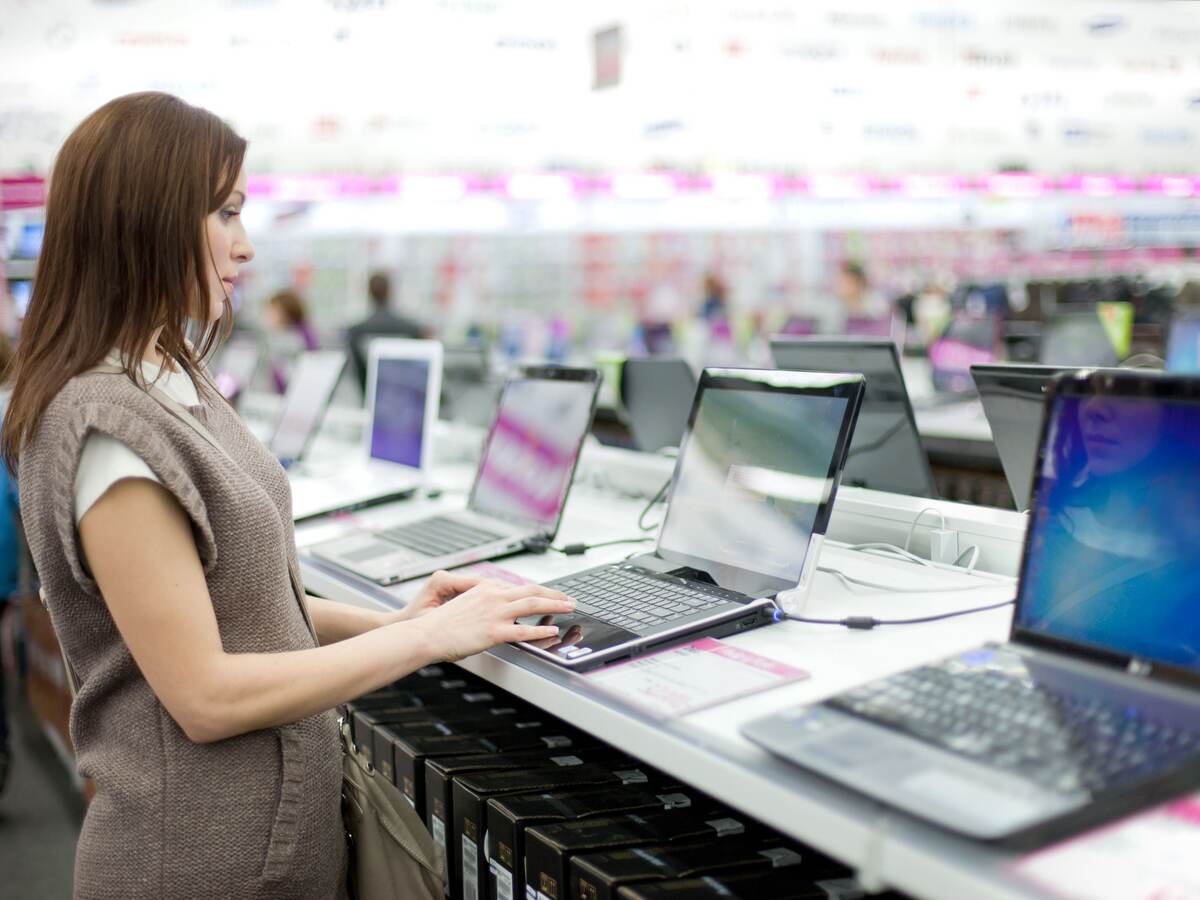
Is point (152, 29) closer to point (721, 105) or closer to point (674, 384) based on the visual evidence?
point (721, 105)

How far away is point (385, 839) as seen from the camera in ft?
4.79

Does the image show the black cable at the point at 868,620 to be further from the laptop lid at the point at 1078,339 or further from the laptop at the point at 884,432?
the laptop lid at the point at 1078,339

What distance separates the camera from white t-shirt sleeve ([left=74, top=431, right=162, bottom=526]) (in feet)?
3.84

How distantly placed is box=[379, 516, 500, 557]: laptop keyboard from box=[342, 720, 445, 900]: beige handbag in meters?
0.65

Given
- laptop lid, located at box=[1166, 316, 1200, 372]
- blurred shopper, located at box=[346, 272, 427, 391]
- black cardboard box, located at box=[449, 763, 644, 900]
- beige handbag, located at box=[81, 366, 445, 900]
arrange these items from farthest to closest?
1. blurred shopper, located at box=[346, 272, 427, 391]
2. laptop lid, located at box=[1166, 316, 1200, 372]
3. black cardboard box, located at box=[449, 763, 644, 900]
4. beige handbag, located at box=[81, 366, 445, 900]

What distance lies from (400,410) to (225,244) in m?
1.90

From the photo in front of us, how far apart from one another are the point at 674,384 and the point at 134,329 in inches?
86.6

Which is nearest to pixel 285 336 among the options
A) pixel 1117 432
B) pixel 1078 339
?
pixel 1078 339

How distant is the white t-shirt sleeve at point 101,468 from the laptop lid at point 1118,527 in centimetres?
94

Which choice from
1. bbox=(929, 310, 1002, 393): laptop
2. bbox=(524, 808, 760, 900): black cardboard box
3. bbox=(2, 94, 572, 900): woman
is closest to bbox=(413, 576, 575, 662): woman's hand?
bbox=(2, 94, 572, 900): woman

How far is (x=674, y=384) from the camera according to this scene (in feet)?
11.0

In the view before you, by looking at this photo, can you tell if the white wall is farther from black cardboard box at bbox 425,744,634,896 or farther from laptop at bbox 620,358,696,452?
black cardboard box at bbox 425,744,634,896

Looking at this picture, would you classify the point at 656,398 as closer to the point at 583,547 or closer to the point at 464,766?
the point at 583,547

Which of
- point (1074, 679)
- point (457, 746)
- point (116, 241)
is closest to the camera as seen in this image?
point (1074, 679)
